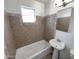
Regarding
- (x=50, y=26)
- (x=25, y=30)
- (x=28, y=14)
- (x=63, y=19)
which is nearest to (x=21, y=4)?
(x=28, y=14)

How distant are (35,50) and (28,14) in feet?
2.34

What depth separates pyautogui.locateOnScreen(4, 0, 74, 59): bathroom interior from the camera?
146cm

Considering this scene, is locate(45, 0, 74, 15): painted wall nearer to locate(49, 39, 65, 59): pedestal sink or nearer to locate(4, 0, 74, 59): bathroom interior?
locate(4, 0, 74, 59): bathroom interior

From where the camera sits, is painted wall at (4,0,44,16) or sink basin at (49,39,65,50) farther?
painted wall at (4,0,44,16)

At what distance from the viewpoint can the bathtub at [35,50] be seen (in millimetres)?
1471

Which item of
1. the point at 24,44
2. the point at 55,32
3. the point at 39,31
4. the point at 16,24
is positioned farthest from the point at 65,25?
the point at 16,24

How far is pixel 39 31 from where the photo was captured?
1850 millimetres

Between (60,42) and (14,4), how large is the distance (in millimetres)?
1132

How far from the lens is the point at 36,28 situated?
6.09ft

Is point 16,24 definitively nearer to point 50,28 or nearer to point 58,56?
point 50,28

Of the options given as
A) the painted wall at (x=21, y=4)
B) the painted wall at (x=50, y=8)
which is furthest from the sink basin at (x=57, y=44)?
the painted wall at (x=21, y=4)

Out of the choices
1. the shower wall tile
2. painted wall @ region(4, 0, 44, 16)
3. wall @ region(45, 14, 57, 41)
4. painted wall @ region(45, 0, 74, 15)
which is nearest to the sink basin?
wall @ region(45, 14, 57, 41)

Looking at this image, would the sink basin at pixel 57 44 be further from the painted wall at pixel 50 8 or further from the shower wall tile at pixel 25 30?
the painted wall at pixel 50 8

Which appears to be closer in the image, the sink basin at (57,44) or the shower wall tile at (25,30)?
the sink basin at (57,44)
